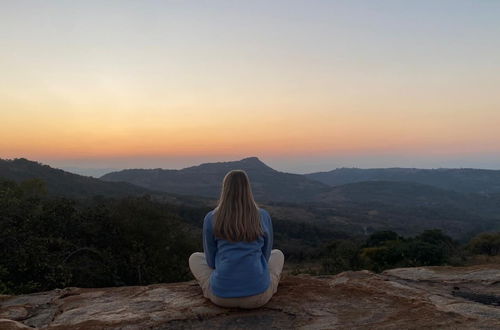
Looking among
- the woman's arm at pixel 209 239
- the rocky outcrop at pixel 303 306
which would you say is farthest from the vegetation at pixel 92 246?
the woman's arm at pixel 209 239

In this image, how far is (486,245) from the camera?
23875mm

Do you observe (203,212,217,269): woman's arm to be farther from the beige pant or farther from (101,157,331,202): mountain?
(101,157,331,202): mountain

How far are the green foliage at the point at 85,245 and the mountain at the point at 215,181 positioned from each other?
107692 millimetres

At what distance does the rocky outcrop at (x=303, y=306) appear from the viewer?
416 centimetres

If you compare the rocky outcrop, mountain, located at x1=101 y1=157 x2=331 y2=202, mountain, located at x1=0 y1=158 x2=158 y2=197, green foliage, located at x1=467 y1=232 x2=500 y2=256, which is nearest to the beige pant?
the rocky outcrop

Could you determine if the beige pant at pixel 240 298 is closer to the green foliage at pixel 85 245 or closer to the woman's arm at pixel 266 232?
the woman's arm at pixel 266 232

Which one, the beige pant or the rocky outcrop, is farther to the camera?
the beige pant

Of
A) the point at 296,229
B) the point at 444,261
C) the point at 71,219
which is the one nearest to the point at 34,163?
the point at 296,229

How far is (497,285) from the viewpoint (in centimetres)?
568

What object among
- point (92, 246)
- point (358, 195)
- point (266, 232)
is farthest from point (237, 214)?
point (358, 195)

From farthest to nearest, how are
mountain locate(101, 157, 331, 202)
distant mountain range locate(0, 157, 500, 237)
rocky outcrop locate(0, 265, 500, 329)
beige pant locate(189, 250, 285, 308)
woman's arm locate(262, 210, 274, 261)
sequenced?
1. mountain locate(101, 157, 331, 202)
2. distant mountain range locate(0, 157, 500, 237)
3. woman's arm locate(262, 210, 274, 261)
4. beige pant locate(189, 250, 285, 308)
5. rocky outcrop locate(0, 265, 500, 329)

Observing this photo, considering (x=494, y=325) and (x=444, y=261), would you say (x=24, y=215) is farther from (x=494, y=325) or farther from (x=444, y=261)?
(x=444, y=261)

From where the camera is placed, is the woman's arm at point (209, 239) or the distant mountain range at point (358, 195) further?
the distant mountain range at point (358, 195)

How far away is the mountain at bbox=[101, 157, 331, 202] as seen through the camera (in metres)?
129
